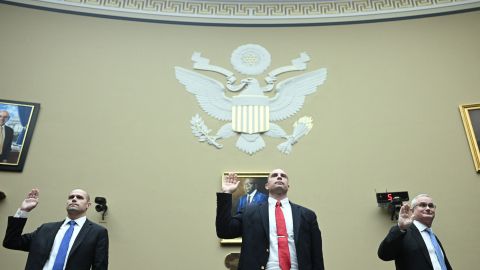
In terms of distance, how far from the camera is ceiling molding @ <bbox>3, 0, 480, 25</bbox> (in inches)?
274

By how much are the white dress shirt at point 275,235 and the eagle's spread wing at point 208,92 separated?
320 cm

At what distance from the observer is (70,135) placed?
5836 millimetres

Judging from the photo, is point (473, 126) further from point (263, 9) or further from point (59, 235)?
point (59, 235)

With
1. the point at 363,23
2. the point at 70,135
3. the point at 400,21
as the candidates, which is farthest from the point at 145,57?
the point at 400,21

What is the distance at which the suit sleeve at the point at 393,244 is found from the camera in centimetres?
316

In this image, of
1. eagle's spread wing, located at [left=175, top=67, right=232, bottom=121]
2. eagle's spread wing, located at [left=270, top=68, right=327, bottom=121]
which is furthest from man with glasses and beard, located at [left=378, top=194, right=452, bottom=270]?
eagle's spread wing, located at [left=175, top=67, right=232, bottom=121]

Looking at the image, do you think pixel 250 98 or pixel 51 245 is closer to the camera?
→ pixel 51 245

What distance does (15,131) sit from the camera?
5.72 m

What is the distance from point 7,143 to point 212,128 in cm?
293

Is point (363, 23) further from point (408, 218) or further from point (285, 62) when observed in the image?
point (408, 218)

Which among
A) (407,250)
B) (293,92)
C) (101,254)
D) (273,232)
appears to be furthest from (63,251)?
(293,92)

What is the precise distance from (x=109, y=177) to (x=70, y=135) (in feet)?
2.94

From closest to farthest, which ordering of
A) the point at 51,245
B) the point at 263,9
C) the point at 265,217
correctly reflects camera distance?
the point at 265,217, the point at 51,245, the point at 263,9

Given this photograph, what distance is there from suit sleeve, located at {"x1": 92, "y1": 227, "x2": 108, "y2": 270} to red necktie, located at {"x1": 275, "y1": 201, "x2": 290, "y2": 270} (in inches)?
60.4
